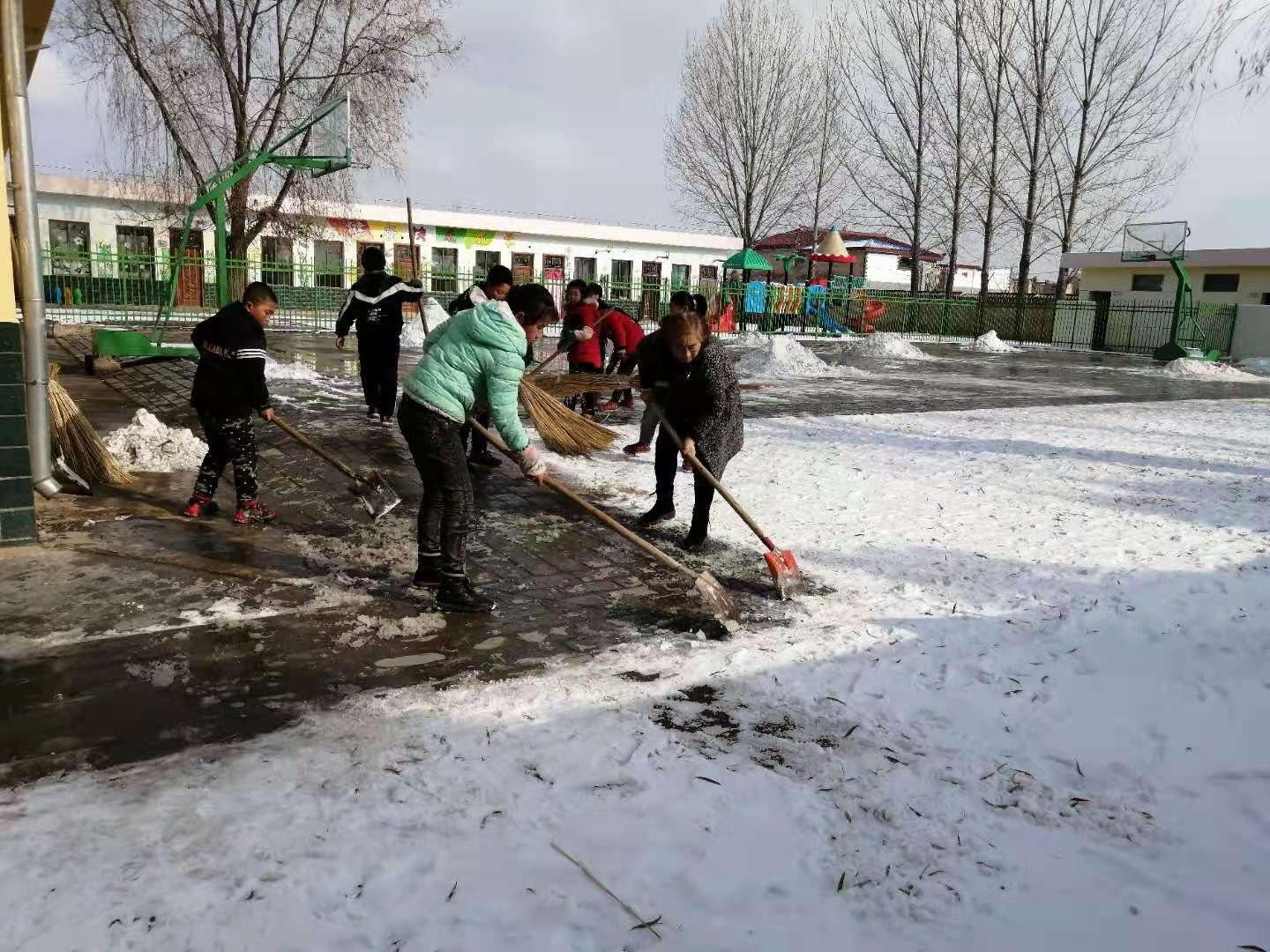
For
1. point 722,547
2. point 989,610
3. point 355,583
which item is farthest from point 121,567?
point 989,610

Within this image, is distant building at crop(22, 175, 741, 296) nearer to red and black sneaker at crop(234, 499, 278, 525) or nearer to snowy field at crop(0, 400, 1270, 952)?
red and black sneaker at crop(234, 499, 278, 525)

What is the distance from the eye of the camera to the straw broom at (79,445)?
5.95 metres

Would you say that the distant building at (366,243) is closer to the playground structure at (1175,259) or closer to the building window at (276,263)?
the building window at (276,263)

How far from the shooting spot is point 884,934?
88.4 inches

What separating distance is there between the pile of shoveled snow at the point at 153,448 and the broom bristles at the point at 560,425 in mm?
2567

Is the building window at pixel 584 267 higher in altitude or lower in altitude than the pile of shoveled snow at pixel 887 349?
higher

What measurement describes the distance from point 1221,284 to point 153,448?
1281 inches

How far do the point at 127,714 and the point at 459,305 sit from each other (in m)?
4.90

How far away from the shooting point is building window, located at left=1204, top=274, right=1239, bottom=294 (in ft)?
94.4

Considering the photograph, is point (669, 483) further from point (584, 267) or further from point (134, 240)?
point (584, 267)

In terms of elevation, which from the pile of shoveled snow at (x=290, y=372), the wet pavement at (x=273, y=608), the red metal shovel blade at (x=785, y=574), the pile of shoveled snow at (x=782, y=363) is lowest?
the wet pavement at (x=273, y=608)

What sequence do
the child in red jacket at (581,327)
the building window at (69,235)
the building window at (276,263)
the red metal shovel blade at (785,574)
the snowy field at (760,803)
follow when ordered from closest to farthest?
1. the snowy field at (760,803)
2. the red metal shovel blade at (785,574)
3. the child in red jacket at (581,327)
4. the building window at (276,263)
5. the building window at (69,235)

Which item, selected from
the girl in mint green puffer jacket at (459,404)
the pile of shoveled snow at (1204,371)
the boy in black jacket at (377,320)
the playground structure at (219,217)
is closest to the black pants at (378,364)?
the boy in black jacket at (377,320)

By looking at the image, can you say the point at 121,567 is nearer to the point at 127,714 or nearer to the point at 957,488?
the point at 127,714
